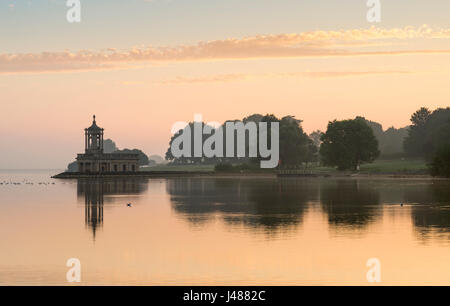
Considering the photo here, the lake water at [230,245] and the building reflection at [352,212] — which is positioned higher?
the building reflection at [352,212]

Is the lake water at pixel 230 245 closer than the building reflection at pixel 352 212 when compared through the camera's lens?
Yes

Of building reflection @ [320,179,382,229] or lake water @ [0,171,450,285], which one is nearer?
lake water @ [0,171,450,285]

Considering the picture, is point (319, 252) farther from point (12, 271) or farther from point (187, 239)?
point (12, 271)

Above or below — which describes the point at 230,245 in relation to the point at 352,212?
below

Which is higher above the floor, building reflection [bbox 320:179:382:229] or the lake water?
building reflection [bbox 320:179:382:229]

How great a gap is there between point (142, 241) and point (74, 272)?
36.8 ft

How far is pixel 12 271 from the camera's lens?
95.1ft

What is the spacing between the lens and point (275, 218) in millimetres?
52031

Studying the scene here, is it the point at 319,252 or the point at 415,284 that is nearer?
the point at 415,284

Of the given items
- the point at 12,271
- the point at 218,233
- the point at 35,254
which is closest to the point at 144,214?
the point at 218,233

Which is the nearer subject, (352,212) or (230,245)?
(230,245)
